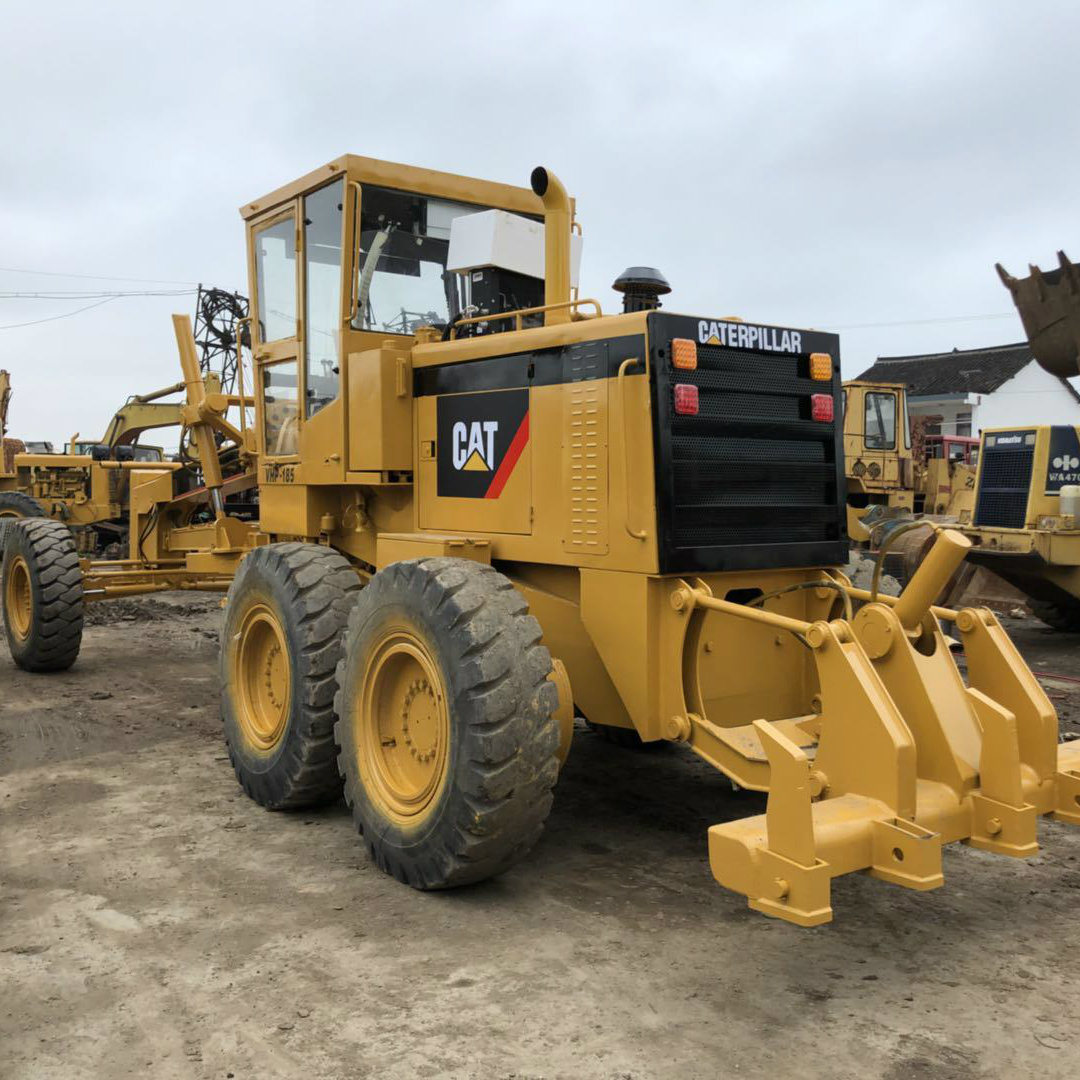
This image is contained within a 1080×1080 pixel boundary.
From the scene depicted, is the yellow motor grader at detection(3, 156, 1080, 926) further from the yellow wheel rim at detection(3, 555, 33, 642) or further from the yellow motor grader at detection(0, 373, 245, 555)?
the yellow motor grader at detection(0, 373, 245, 555)

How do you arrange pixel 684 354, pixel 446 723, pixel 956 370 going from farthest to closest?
1. pixel 956 370
2. pixel 684 354
3. pixel 446 723

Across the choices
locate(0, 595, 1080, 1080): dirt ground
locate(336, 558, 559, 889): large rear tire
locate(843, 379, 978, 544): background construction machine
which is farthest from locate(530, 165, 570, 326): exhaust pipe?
locate(843, 379, 978, 544): background construction machine

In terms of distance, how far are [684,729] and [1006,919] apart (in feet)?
4.57

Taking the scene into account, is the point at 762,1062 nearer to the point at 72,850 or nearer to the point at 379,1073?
the point at 379,1073

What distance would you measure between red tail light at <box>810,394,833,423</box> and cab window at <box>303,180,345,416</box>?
8.20 ft

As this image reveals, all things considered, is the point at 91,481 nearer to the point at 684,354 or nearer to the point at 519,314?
the point at 519,314

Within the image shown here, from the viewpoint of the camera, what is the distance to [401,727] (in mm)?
4543

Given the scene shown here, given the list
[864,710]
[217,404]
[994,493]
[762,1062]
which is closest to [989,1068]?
[762,1062]

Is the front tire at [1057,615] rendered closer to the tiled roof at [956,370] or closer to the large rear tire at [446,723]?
the large rear tire at [446,723]

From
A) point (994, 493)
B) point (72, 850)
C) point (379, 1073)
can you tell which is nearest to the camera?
point (379, 1073)

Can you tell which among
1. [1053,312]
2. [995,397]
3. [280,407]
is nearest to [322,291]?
[280,407]

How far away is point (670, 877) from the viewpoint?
4.46 meters

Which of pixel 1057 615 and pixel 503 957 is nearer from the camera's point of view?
pixel 503 957

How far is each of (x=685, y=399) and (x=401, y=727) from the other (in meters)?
1.79
